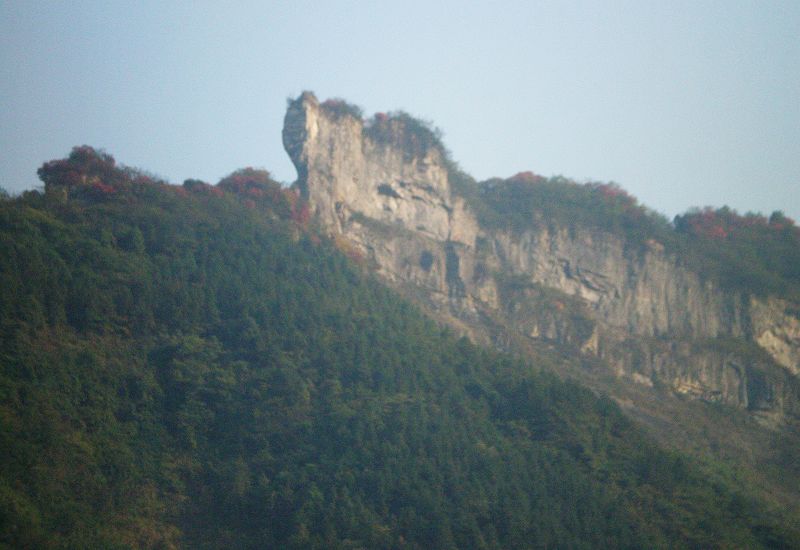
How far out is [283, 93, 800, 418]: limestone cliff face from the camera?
183 ft

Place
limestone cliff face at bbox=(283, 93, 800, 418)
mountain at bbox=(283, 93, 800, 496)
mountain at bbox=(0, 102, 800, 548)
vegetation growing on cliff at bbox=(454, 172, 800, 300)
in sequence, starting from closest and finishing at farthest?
mountain at bbox=(0, 102, 800, 548) < mountain at bbox=(283, 93, 800, 496) < limestone cliff face at bbox=(283, 93, 800, 418) < vegetation growing on cliff at bbox=(454, 172, 800, 300)

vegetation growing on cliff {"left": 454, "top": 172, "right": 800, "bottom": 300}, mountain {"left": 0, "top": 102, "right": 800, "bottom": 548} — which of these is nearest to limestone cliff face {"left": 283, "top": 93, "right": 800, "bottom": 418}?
vegetation growing on cliff {"left": 454, "top": 172, "right": 800, "bottom": 300}

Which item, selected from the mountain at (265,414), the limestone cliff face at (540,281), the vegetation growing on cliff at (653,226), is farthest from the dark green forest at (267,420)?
the vegetation growing on cliff at (653,226)

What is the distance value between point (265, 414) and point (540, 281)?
29865mm

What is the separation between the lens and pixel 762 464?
46781 mm

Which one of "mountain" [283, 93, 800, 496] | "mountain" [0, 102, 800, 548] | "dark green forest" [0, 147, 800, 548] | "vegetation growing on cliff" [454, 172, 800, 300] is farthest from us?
"vegetation growing on cliff" [454, 172, 800, 300]

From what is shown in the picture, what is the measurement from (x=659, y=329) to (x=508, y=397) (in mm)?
24593

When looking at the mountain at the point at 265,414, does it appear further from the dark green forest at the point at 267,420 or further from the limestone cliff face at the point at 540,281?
the limestone cliff face at the point at 540,281

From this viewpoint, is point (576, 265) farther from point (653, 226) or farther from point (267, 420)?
point (267, 420)

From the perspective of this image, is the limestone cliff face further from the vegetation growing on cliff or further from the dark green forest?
the dark green forest

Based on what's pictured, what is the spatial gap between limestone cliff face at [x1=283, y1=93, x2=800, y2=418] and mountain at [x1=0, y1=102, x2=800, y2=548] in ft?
22.4

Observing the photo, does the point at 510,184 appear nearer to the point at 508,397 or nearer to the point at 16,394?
the point at 508,397

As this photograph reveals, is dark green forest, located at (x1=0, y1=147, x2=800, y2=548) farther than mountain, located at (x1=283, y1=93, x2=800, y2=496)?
No

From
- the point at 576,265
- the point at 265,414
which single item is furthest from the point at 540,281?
the point at 265,414
